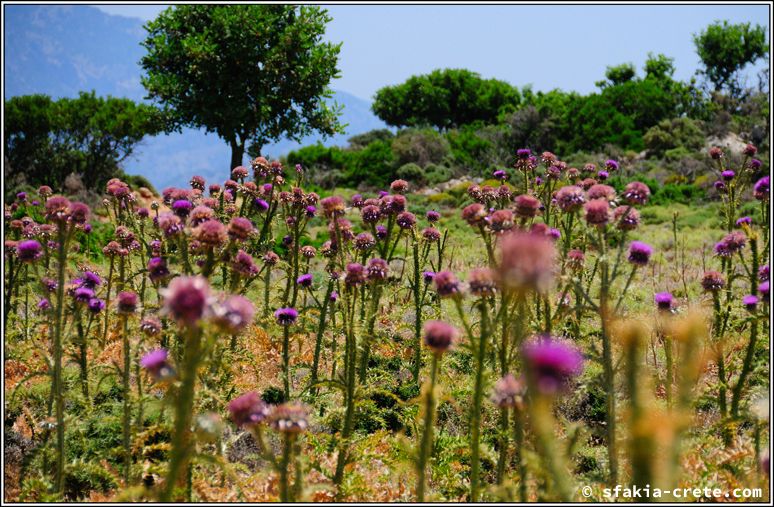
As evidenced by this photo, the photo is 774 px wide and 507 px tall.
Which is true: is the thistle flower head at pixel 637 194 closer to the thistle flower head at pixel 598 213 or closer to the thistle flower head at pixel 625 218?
the thistle flower head at pixel 625 218

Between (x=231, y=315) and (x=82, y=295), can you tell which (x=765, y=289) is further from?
(x=82, y=295)

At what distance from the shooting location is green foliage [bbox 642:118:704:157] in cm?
2947

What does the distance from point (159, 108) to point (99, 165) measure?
389cm

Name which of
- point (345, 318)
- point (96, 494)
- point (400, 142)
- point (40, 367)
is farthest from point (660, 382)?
point (400, 142)

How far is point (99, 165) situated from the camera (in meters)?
23.0

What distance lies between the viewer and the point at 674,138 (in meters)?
30.5

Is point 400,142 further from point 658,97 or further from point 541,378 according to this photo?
point 541,378

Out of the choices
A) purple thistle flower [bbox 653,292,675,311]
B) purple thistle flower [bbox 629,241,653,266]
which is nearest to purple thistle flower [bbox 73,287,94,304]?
purple thistle flower [bbox 629,241,653,266]

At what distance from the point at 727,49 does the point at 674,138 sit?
22495 millimetres

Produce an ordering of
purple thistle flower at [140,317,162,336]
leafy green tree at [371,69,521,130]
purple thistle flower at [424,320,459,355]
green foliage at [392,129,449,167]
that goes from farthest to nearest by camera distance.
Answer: leafy green tree at [371,69,521,130] < green foliage at [392,129,449,167] < purple thistle flower at [140,317,162,336] < purple thistle flower at [424,320,459,355]

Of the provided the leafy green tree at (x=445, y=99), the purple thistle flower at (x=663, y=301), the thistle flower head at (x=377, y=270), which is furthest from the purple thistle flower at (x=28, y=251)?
the leafy green tree at (x=445, y=99)

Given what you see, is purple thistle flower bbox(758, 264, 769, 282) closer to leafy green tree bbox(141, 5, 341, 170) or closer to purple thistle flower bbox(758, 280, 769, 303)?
purple thistle flower bbox(758, 280, 769, 303)

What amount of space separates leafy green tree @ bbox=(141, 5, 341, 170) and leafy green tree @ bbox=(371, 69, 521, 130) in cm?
2917

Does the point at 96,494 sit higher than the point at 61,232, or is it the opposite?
the point at 61,232
